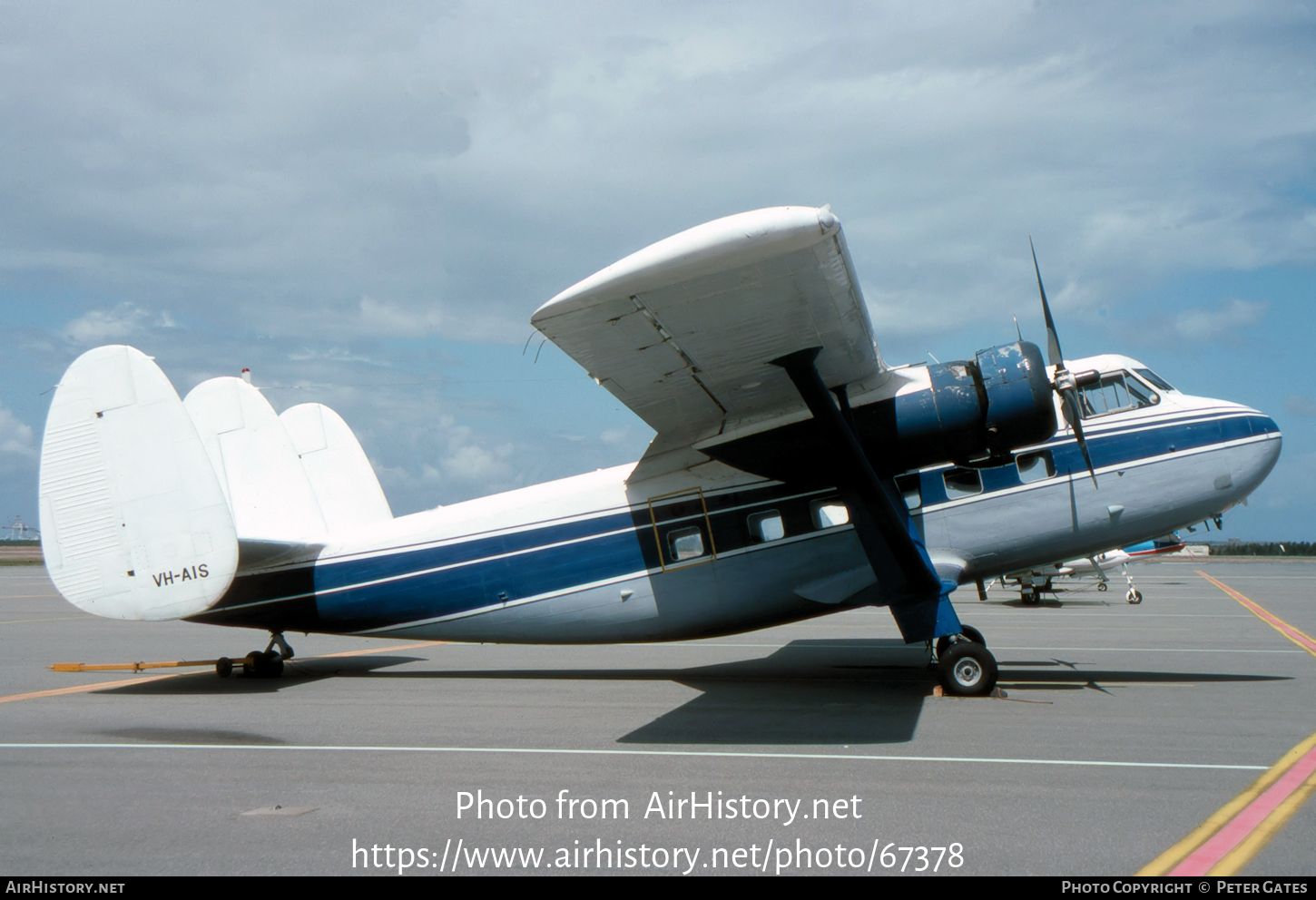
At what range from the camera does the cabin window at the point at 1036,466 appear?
385 inches

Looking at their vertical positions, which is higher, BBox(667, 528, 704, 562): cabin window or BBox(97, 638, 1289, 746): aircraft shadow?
BBox(667, 528, 704, 562): cabin window

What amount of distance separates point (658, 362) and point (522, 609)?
13.4 ft

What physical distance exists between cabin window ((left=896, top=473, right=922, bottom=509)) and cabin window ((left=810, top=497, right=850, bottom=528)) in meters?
0.70

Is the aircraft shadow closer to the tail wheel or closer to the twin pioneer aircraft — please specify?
the tail wheel

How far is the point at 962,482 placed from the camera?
32.4 ft

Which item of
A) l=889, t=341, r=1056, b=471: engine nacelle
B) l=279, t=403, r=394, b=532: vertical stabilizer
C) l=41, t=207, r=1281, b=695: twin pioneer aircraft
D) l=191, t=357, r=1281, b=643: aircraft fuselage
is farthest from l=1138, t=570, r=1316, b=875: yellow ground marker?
l=279, t=403, r=394, b=532: vertical stabilizer

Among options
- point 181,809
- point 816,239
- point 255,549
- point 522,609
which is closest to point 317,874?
point 181,809

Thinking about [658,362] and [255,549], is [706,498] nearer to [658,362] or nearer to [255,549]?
[658,362]

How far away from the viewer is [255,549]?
10977mm

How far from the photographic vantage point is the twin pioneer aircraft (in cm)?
A: 911

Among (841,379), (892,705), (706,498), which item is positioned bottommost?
(892,705)

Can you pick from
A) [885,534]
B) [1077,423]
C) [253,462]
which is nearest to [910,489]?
[885,534]

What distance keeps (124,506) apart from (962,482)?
9.79 m
